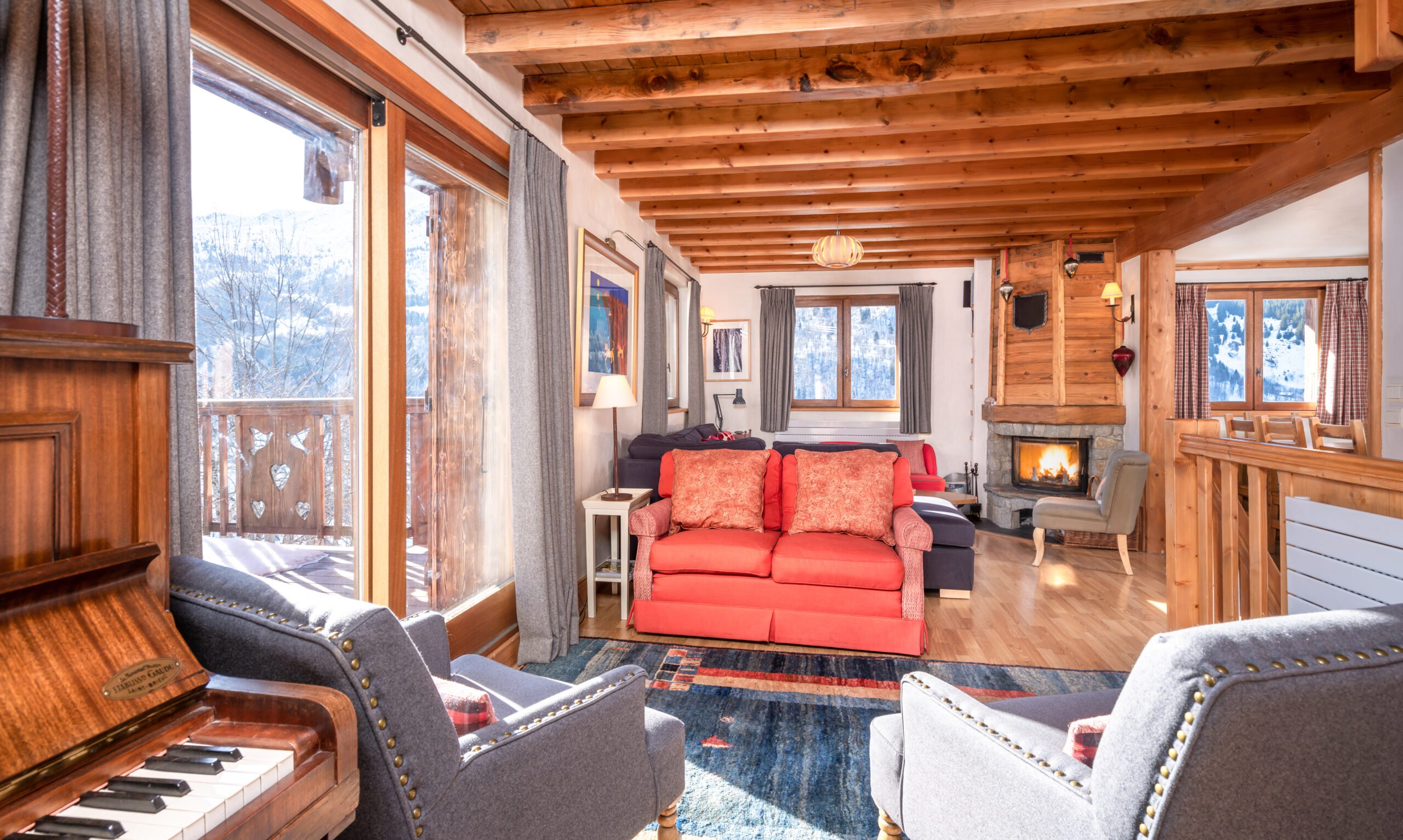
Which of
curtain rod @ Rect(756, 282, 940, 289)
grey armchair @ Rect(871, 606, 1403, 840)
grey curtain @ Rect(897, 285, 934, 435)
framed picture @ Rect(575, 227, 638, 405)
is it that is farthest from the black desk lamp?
grey armchair @ Rect(871, 606, 1403, 840)

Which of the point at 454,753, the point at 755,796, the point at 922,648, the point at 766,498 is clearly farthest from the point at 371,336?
the point at 922,648

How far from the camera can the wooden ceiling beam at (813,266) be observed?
6.77 metres

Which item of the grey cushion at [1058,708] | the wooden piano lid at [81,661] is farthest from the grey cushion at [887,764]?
the wooden piano lid at [81,661]

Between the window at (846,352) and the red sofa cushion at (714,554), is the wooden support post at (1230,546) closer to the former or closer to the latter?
the red sofa cushion at (714,554)

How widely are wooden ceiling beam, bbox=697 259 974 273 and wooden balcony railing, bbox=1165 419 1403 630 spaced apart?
14.1ft

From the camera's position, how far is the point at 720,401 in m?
7.39

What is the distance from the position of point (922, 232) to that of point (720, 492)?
357 centimetres

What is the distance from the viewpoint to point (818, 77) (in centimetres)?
288

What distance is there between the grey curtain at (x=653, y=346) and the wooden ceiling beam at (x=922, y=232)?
29.6 inches

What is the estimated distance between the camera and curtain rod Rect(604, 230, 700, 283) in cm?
420

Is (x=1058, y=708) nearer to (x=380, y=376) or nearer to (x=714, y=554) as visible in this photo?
(x=714, y=554)

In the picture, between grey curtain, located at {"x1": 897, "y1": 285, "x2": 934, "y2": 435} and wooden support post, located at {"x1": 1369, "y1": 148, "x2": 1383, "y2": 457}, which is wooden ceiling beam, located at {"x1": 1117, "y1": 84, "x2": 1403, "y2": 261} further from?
grey curtain, located at {"x1": 897, "y1": 285, "x2": 934, "y2": 435}

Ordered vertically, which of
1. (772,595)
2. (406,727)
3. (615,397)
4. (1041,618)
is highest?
(615,397)

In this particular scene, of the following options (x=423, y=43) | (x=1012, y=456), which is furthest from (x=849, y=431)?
(x=423, y=43)
